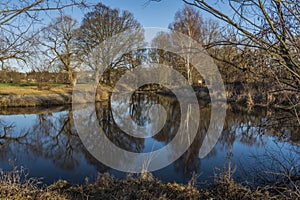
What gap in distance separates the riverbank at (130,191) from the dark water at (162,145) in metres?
0.32

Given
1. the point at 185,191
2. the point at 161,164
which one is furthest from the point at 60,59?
the point at 185,191

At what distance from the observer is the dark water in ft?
12.1

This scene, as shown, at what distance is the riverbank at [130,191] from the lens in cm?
260

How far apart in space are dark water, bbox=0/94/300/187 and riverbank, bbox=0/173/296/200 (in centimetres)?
32

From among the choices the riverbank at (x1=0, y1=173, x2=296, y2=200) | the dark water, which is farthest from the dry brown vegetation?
the dark water

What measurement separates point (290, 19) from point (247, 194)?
221 cm

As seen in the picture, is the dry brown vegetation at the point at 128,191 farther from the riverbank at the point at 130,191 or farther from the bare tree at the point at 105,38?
the bare tree at the point at 105,38

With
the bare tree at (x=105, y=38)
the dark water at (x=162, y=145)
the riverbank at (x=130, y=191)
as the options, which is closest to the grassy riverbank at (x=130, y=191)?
the riverbank at (x=130, y=191)

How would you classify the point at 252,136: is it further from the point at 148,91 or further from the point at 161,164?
the point at 148,91

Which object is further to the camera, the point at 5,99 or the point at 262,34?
the point at 5,99

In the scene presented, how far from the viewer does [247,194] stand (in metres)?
2.81

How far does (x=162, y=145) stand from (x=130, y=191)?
3368 mm

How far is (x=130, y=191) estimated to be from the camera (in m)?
2.96

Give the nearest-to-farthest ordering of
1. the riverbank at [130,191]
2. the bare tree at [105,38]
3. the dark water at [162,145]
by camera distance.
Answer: the riverbank at [130,191]
the dark water at [162,145]
the bare tree at [105,38]
